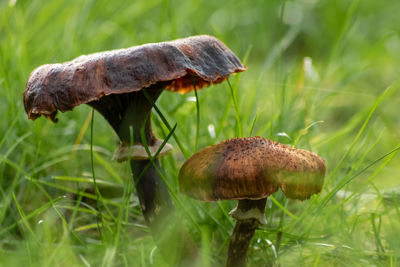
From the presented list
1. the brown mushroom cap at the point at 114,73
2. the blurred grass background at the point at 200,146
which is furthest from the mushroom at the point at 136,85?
the blurred grass background at the point at 200,146

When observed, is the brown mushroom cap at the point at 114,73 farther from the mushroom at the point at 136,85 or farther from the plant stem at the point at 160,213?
the plant stem at the point at 160,213

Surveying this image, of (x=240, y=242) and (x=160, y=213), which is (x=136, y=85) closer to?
(x=160, y=213)

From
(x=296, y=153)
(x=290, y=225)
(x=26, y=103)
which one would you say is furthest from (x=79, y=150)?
(x=296, y=153)

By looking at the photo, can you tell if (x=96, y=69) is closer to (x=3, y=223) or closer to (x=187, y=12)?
(x=3, y=223)

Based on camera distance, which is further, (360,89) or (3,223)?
(360,89)

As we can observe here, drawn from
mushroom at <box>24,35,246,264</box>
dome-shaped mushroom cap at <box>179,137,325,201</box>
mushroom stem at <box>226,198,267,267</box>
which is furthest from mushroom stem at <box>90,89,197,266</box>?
dome-shaped mushroom cap at <box>179,137,325,201</box>

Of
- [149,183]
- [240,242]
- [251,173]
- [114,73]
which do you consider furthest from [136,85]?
[240,242]

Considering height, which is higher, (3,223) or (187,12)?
(187,12)

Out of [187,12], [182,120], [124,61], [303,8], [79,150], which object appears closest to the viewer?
[124,61]
